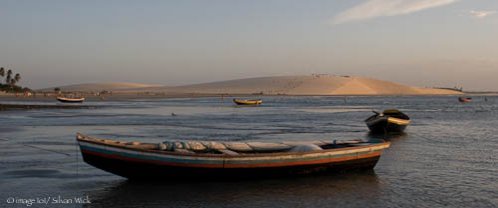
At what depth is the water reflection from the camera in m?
12.3

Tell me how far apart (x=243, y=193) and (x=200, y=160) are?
1.36 meters

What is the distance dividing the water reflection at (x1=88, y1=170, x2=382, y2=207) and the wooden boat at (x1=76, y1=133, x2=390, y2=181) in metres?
0.24

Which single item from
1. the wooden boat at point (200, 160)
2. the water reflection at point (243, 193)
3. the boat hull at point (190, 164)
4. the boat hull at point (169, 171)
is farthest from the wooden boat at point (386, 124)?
the boat hull at point (169, 171)

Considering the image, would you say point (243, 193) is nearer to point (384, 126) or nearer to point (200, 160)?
point (200, 160)

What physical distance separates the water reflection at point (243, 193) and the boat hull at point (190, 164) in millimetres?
206

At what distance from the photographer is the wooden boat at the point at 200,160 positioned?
1360 cm

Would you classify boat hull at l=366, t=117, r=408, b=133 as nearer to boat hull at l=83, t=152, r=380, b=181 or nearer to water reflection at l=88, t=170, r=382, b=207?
water reflection at l=88, t=170, r=382, b=207

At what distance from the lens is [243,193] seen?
1323 cm

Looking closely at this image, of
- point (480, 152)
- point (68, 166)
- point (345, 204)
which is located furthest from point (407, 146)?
point (68, 166)

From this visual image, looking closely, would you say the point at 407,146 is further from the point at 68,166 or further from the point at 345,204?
the point at 68,166

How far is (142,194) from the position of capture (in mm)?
13016

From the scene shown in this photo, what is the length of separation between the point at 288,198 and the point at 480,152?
36.2 ft

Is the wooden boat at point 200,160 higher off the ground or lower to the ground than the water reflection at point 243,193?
higher

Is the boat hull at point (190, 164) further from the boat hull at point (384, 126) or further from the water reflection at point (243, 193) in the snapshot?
the boat hull at point (384, 126)
